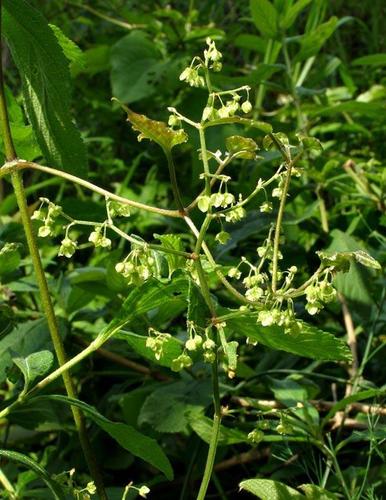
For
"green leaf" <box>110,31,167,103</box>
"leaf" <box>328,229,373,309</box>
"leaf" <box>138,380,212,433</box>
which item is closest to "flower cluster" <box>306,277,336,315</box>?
"leaf" <box>138,380,212,433</box>

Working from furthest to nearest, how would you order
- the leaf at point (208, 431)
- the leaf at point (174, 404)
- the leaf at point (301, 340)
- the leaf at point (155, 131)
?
the leaf at point (174, 404) < the leaf at point (208, 431) < the leaf at point (301, 340) < the leaf at point (155, 131)

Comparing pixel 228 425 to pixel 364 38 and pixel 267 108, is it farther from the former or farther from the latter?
pixel 364 38

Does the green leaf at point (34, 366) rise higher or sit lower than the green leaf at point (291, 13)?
lower

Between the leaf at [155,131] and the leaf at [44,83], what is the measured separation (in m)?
0.23

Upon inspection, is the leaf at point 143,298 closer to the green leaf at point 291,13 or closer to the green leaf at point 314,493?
the green leaf at point 314,493

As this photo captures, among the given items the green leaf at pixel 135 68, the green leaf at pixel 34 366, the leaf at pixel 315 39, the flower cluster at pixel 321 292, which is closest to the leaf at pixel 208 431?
the green leaf at pixel 34 366

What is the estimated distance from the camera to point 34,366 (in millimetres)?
939

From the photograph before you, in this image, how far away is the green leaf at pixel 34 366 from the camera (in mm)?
921

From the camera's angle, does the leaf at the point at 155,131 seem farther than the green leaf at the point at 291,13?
No

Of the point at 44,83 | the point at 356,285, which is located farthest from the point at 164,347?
the point at 356,285

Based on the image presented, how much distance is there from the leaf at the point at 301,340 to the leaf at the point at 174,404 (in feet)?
1.21

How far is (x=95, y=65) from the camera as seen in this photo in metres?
2.25

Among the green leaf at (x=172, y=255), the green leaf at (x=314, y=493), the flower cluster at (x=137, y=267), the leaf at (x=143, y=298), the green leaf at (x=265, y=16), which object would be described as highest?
A: the flower cluster at (x=137, y=267)

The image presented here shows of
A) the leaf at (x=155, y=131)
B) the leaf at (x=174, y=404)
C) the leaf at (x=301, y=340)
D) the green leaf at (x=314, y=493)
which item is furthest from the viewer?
the leaf at (x=174, y=404)
